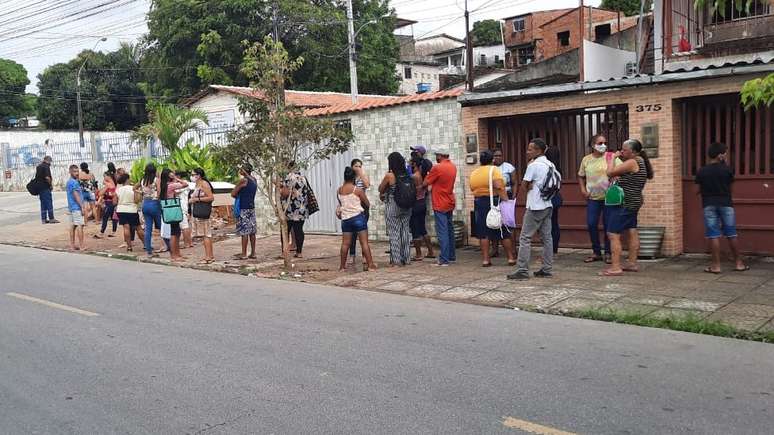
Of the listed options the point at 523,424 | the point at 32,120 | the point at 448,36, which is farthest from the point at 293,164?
the point at 448,36

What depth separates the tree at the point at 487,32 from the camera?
74.4 metres

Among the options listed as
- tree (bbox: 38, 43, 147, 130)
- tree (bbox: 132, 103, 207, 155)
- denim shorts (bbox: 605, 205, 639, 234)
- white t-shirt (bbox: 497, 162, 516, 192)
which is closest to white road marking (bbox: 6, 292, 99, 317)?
white t-shirt (bbox: 497, 162, 516, 192)

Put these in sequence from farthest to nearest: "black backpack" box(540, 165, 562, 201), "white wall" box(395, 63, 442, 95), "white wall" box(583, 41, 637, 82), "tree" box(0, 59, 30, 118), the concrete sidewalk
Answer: "white wall" box(395, 63, 442, 95)
"tree" box(0, 59, 30, 118)
"white wall" box(583, 41, 637, 82)
"black backpack" box(540, 165, 562, 201)
the concrete sidewalk

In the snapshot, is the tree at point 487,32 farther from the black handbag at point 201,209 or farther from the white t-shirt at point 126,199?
the black handbag at point 201,209

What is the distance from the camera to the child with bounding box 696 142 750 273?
8.74 m

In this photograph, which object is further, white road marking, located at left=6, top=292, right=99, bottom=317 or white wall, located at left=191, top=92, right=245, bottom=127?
white wall, located at left=191, top=92, right=245, bottom=127

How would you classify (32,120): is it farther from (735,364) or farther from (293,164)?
(735,364)

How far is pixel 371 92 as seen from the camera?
44.2 metres

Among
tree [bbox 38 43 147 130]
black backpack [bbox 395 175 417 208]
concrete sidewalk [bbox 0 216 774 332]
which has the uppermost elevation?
tree [bbox 38 43 147 130]

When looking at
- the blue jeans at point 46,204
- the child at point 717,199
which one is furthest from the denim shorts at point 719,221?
the blue jeans at point 46,204

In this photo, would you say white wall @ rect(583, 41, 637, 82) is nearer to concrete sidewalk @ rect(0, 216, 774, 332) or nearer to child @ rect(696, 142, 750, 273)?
concrete sidewalk @ rect(0, 216, 774, 332)

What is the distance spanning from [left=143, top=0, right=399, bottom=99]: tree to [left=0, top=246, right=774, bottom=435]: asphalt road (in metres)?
29.3

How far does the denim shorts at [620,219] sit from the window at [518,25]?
56.4m

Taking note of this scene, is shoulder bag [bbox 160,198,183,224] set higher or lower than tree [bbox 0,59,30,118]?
lower
